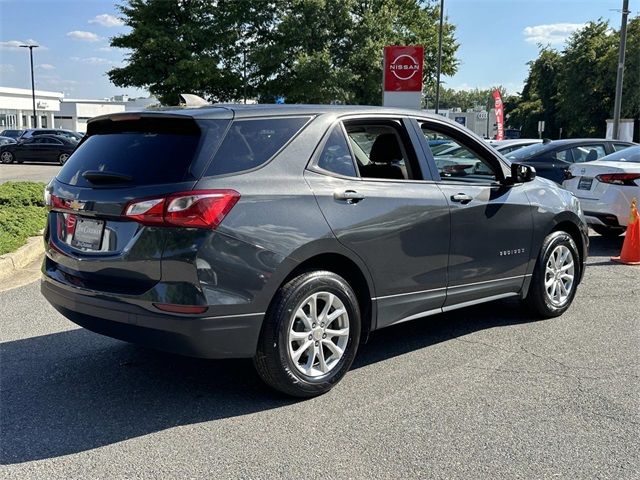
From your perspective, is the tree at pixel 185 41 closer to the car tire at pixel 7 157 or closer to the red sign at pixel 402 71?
the car tire at pixel 7 157

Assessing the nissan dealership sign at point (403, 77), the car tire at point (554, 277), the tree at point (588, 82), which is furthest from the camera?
the tree at point (588, 82)

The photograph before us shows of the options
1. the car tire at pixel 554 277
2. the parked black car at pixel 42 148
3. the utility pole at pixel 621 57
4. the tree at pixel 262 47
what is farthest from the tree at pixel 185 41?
the car tire at pixel 554 277

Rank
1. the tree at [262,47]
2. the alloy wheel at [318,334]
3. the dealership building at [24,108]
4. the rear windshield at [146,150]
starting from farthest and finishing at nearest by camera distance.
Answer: the dealership building at [24,108]
the tree at [262,47]
the alloy wheel at [318,334]
the rear windshield at [146,150]

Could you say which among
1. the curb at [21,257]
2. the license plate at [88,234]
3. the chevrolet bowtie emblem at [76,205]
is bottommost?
the curb at [21,257]

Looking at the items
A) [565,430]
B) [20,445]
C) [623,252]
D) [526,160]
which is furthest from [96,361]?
[526,160]

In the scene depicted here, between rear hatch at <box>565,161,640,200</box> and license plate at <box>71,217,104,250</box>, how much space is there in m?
7.49

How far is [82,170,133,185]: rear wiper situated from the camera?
3647 mm

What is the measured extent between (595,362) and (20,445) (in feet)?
12.6

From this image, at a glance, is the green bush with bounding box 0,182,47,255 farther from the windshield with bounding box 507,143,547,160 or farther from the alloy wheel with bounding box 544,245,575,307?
the windshield with bounding box 507,143,547,160

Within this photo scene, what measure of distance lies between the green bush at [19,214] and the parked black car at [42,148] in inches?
780

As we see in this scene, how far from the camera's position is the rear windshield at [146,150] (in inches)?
140

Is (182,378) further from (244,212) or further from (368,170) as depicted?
(368,170)

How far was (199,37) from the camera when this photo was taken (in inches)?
1341

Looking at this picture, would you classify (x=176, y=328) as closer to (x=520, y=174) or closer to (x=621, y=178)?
(x=520, y=174)
